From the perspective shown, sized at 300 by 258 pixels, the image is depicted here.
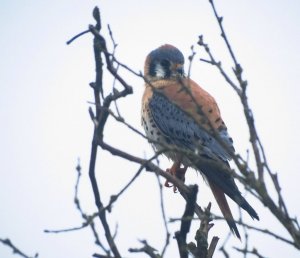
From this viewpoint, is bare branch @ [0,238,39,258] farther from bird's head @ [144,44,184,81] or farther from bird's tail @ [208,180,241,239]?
bird's head @ [144,44,184,81]

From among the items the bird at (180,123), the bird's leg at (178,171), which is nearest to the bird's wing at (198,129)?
the bird at (180,123)

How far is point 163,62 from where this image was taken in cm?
655

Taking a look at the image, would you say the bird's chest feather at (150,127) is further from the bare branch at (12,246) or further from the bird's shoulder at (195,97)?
the bare branch at (12,246)

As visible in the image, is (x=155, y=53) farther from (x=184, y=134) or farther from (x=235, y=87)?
(x=235, y=87)

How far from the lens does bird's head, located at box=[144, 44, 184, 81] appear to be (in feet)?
20.7

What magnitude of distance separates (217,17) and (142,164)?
733mm

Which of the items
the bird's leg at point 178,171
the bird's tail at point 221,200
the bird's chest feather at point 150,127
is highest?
the bird's chest feather at point 150,127

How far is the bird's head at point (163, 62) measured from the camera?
630cm

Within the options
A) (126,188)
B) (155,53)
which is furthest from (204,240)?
(155,53)

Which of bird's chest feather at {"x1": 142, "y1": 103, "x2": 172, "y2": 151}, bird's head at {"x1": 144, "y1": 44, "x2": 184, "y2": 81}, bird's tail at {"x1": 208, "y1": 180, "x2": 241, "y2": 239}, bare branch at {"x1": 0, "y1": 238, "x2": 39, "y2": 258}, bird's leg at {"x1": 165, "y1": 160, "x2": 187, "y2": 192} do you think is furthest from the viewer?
bird's head at {"x1": 144, "y1": 44, "x2": 184, "y2": 81}

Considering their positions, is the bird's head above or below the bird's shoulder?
above

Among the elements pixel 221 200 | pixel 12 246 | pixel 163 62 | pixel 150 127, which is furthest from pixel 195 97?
pixel 12 246

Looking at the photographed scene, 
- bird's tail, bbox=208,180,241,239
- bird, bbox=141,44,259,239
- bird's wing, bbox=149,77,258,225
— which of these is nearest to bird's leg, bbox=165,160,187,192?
bird, bbox=141,44,259,239

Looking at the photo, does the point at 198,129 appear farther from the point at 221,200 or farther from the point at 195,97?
the point at 221,200
